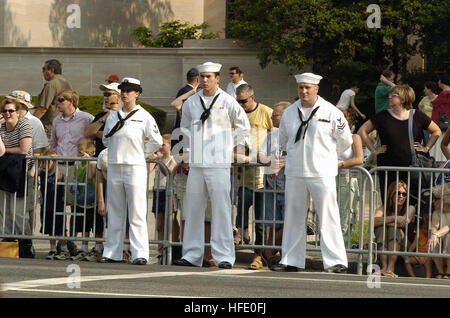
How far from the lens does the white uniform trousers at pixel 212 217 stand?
10.9 meters

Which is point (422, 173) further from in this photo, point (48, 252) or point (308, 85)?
point (48, 252)

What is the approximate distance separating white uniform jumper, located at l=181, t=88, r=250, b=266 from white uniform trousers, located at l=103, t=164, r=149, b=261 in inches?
19.0

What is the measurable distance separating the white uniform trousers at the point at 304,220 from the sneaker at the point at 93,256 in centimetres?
233

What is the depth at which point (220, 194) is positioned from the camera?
432 inches

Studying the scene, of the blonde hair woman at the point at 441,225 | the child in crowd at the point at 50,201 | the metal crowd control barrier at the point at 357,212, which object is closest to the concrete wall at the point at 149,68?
the child in crowd at the point at 50,201

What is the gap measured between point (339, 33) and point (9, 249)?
16406 mm

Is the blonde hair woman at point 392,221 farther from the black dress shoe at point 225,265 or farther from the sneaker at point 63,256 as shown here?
the sneaker at point 63,256

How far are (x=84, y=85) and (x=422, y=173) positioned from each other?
58.9 feet

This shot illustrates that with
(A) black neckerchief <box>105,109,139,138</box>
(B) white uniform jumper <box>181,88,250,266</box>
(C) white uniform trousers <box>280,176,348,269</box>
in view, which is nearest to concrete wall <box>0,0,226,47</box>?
(A) black neckerchief <box>105,109,139,138</box>

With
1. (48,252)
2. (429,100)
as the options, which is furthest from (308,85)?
(429,100)

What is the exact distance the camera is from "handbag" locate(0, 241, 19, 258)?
37.9 feet

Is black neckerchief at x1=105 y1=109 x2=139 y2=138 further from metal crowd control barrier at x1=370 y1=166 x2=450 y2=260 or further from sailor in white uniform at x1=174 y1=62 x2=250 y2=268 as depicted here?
metal crowd control barrier at x1=370 y1=166 x2=450 y2=260

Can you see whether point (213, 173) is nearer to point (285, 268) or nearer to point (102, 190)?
point (285, 268)
